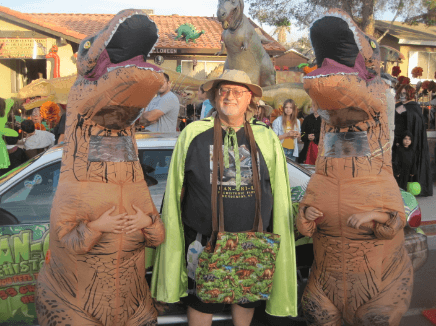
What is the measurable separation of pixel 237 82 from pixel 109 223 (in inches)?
43.3

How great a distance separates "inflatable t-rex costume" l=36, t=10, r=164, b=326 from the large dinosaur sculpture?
2326 millimetres

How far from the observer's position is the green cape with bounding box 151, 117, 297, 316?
2441mm

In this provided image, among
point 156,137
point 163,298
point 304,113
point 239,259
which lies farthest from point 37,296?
point 304,113

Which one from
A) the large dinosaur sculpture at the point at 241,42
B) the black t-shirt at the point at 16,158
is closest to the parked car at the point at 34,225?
the large dinosaur sculpture at the point at 241,42

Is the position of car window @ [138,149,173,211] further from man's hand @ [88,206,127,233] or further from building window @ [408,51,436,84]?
building window @ [408,51,436,84]

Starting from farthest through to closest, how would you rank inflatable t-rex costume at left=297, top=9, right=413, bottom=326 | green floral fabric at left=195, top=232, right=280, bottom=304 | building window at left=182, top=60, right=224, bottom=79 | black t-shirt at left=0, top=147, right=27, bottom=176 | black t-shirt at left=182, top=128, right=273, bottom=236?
1. building window at left=182, top=60, right=224, bottom=79
2. black t-shirt at left=0, top=147, right=27, bottom=176
3. black t-shirt at left=182, top=128, right=273, bottom=236
4. green floral fabric at left=195, top=232, right=280, bottom=304
5. inflatable t-rex costume at left=297, top=9, right=413, bottom=326

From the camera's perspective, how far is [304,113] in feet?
36.7

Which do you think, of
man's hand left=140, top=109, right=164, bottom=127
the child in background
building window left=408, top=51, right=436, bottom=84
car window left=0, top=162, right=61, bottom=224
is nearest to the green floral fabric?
car window left=0, top=162, right=61, bottom=224

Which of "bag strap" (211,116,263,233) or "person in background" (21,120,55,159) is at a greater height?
"person in background" (21,120,55,159)

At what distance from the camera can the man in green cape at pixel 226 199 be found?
2.40 m

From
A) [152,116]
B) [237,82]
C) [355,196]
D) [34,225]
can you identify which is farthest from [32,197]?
[355,196]

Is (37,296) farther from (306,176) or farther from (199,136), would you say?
(306,176)

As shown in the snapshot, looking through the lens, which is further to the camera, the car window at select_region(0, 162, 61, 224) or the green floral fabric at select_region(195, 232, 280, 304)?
the car window at select_region(0, 162, 61, 224)

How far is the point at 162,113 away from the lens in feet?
14.7
